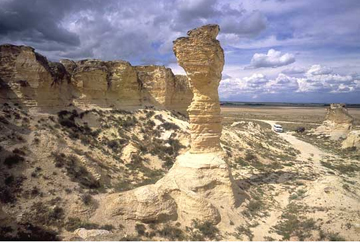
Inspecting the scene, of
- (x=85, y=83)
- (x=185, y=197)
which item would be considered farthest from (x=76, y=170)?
(x=85, y=83)

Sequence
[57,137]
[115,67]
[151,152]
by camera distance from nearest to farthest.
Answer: [57,137] → [151,152] → [115,67]

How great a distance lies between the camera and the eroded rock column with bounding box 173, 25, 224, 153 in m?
15.2

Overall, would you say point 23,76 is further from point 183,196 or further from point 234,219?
point 234,219

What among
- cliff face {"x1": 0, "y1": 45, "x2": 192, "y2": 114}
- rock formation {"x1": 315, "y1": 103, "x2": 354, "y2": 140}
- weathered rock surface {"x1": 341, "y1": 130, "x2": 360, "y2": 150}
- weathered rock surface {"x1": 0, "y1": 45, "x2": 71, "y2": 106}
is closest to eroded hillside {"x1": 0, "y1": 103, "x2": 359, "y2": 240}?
weathered rock surface {"x1": 0, "y1": 45, "x2": 71, "y2": 106}

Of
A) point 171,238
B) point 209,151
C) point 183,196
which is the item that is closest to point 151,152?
point 209,151

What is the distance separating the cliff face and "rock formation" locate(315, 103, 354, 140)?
76.0 feet

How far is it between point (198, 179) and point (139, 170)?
823cm

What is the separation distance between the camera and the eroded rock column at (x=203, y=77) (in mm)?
15203

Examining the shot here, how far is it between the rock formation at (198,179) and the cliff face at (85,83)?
45.8 ft

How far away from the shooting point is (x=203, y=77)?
617 inches

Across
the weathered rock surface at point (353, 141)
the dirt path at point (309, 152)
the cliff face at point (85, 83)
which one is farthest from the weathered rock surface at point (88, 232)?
the weathered rock surface at point (353, 141)

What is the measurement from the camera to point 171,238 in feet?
37.7

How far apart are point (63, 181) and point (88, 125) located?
34.9ft

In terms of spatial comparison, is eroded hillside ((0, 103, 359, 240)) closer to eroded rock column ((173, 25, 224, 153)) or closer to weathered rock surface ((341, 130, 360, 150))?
eroded rock column ((173, 25, 224, 153))
